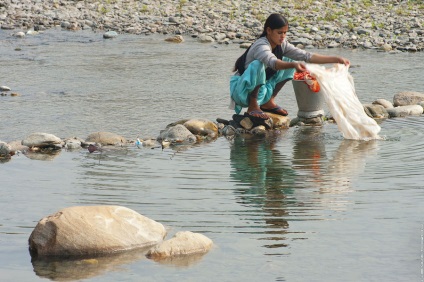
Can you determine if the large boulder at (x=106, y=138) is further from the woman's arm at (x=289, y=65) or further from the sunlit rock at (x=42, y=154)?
the woman's arm at (x=289, y=65)

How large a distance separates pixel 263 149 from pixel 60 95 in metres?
4.23

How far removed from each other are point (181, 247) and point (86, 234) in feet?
1.92

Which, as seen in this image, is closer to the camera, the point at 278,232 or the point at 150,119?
the point at 278,232

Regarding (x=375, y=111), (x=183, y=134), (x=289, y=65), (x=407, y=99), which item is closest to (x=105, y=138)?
(x=183, y=134)

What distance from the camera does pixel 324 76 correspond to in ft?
30.8

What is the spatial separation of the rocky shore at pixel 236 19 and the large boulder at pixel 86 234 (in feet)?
37.2

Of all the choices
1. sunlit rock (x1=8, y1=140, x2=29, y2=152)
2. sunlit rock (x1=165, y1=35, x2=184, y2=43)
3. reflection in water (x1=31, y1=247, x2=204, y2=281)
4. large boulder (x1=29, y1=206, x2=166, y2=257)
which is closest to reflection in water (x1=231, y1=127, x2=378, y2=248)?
reflection in water (x1=31, y1=247, x2=204, y2=281)

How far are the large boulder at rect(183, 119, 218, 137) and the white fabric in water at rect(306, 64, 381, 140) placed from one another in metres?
1.14

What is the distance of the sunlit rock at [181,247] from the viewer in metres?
5.89

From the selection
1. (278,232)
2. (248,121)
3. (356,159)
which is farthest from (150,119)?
(278,232)

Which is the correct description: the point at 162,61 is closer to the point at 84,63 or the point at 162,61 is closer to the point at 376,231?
the point at 84,63

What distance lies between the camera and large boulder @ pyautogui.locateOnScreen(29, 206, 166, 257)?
5.94 metres

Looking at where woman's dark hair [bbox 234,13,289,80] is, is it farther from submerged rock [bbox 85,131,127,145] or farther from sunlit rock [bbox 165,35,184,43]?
sunlit rock [bbox 165,35,184,43]

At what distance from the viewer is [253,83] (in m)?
9.55
